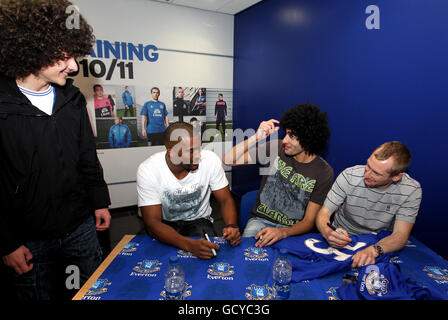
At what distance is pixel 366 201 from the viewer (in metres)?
1.86

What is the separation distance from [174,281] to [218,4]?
160 inches

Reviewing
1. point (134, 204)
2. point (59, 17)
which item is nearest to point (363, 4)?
point (59, 17)

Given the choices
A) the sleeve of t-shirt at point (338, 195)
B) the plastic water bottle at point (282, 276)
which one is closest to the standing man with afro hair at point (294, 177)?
the sleeve of t-shirt at point (338, 195)

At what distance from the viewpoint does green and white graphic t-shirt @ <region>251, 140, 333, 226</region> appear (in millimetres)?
2021

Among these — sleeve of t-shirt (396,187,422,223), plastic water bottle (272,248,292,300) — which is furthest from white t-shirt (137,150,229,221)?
sleeve of t-shirt (396,187,422,223)

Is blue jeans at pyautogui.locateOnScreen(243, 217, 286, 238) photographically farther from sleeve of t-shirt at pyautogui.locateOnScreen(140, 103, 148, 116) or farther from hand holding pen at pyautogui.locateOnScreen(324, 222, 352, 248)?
sleeve of t-shirt at pyautogui.locateOnScreen(140, 103, 148, 116)

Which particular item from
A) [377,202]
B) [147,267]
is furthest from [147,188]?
[377,202]

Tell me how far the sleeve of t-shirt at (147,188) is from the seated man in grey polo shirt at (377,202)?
1156mm

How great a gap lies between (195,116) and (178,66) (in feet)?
2.85

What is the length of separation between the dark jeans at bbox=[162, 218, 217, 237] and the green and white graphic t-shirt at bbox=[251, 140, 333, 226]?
46 centimetres

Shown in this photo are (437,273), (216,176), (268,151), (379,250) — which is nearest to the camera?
(437,273)

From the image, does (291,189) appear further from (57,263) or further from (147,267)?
(57,263)

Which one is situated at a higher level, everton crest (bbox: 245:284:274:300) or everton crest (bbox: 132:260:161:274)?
everton crest (bbox: 132:260:161:274)
